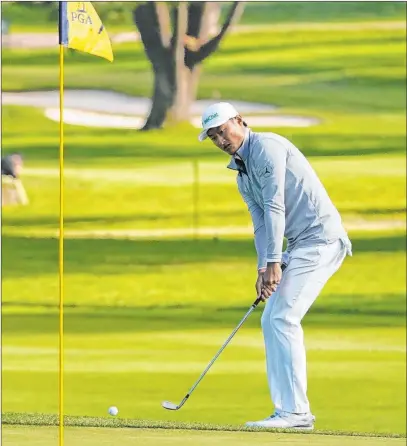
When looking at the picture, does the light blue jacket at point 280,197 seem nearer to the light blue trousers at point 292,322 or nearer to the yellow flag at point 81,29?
the light blue trousers at point 292,322

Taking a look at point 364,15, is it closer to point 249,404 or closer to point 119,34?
point 119,34

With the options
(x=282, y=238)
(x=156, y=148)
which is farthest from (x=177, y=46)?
(x=282, y=238)

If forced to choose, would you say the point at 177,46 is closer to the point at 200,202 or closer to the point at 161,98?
the point at 161,98

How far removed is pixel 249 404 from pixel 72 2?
533 centimetres

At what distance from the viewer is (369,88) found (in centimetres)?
1752

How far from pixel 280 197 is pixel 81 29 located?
4.02 ft

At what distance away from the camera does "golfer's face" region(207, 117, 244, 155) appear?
7.01m

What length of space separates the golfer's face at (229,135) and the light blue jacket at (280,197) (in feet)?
0.10

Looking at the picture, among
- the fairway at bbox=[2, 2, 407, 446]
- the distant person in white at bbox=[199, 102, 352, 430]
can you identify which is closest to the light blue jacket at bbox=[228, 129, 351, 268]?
the distant person in white at bbox=[199, 102, 352, 430]

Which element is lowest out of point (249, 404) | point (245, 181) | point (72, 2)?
point (249, 404)

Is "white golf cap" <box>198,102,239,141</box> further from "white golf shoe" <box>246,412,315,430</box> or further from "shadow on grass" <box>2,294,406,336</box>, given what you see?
"shadow on grass" <box>2,294,406,336</box>

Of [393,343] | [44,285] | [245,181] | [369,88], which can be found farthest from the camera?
[369,88]

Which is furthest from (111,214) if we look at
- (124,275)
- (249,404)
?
(249,404)

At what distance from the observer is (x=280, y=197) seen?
699cm
